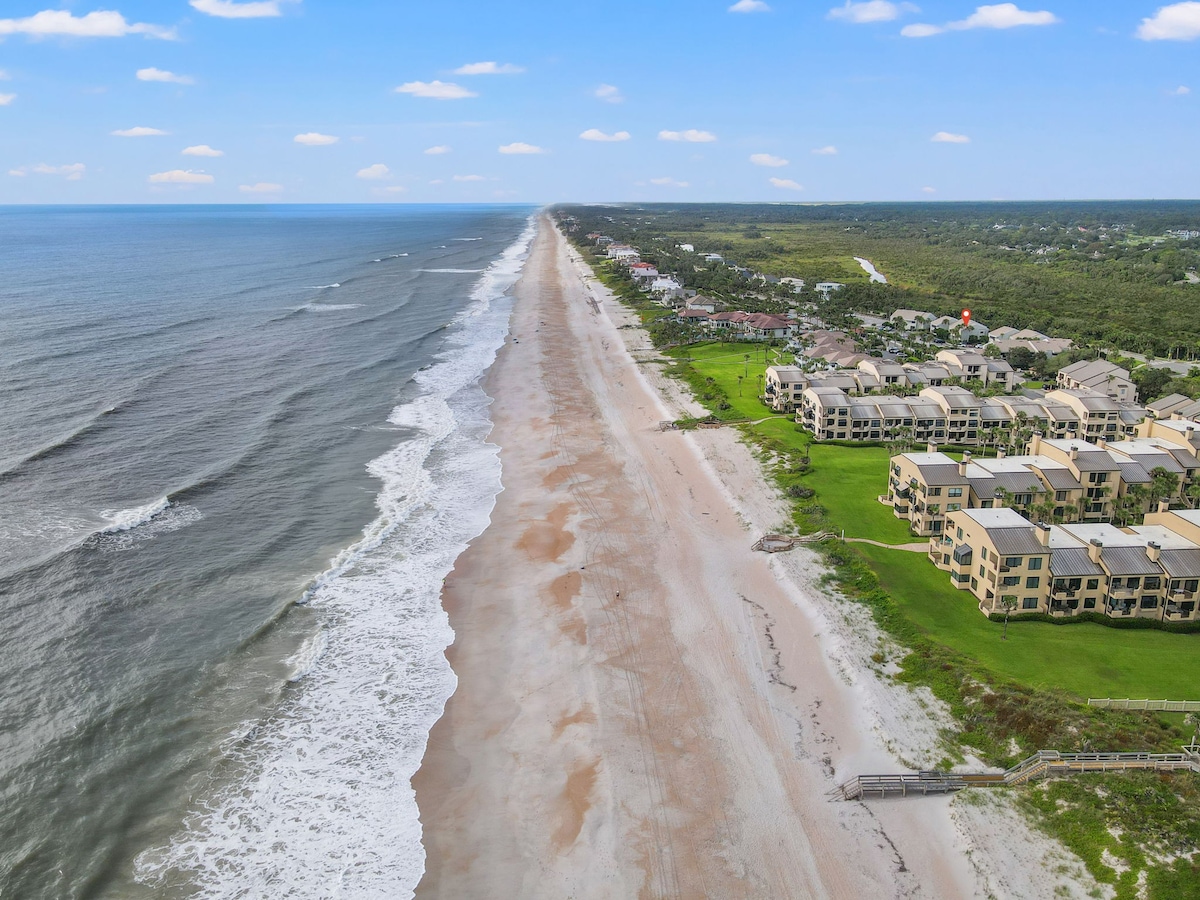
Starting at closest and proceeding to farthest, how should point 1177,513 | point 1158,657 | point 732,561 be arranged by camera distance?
1. point 1158,657
2. point 1177,513
3. point 732,561

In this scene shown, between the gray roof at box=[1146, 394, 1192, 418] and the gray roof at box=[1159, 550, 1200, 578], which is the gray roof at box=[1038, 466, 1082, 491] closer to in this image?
the gray roof at box=[1159, 550, 1200, 578]

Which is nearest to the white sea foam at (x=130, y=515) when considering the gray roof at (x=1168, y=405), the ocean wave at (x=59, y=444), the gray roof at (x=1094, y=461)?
the ocean wave at (x=59, y=444)

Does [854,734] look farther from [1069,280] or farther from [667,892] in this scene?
[1069,280]

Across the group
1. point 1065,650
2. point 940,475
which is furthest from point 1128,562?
point 940,475

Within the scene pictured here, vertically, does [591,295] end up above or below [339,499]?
above

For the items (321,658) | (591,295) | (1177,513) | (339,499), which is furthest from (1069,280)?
(321,658)

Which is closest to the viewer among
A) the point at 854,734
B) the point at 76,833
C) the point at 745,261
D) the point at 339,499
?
the point at 76,833

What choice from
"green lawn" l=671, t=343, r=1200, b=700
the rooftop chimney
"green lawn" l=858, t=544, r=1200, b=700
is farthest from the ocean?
the rooftop chimney
